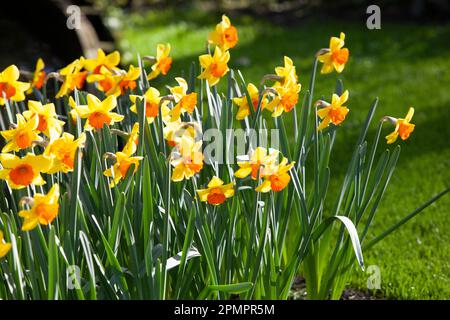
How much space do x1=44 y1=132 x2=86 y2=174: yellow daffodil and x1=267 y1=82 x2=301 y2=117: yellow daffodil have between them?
23.9 inches

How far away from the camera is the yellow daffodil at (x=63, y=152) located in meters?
1.96

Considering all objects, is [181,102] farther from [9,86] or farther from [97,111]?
[9,86]

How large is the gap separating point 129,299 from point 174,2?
764 centimetres

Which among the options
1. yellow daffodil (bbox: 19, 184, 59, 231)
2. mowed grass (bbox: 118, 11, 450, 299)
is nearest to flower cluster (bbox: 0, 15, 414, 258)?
yellow daffodil (bbox: 19, 184, 59, 231)

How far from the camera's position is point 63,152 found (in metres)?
1.97

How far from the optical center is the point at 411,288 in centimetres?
281

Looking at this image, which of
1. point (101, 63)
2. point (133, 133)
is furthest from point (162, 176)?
point (101, 63)

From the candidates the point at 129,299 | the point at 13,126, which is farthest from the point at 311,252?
the point at 13,126

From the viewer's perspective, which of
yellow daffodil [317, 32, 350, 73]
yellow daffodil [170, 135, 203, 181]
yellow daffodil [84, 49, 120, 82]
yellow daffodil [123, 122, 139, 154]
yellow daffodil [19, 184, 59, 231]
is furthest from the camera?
yellow daffodil [84, 49, 120, 82]

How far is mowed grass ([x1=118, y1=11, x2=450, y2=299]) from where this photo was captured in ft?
10.2

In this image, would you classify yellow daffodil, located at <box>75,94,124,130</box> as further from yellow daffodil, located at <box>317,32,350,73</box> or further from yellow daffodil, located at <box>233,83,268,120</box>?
yellow daffodil, located at <box>317,32,350,73</box>

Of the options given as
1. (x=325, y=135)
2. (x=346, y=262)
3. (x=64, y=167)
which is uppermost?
(x=64, y=167)

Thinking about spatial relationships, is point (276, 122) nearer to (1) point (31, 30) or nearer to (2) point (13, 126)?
(2) point (13, 126)

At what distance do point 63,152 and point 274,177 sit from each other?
57 centimetres
